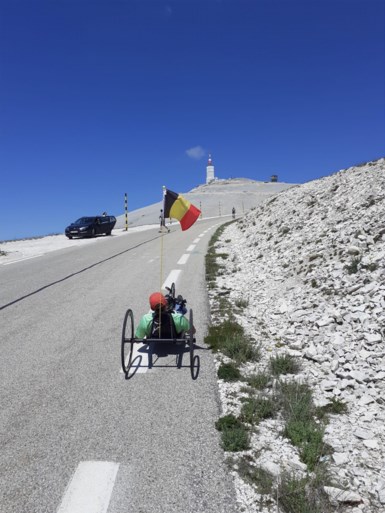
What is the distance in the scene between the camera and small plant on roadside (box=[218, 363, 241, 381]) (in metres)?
5.01

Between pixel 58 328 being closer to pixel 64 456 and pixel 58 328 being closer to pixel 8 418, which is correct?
pixel 8 418

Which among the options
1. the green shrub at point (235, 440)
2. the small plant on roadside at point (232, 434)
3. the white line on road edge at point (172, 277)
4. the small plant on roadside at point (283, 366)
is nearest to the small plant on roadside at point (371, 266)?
the small plant on roadside at point (283, 366)

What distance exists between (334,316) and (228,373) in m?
2.50

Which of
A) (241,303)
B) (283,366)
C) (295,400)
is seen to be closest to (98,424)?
(295,400)

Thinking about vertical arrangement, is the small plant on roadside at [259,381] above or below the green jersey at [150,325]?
A: below

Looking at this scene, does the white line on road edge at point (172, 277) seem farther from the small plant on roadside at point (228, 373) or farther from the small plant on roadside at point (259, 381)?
the small plant on roadside at point (259, 381)

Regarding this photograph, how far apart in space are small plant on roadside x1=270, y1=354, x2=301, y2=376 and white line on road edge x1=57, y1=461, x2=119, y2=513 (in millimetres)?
2829

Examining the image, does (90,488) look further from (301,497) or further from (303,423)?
(303,423)

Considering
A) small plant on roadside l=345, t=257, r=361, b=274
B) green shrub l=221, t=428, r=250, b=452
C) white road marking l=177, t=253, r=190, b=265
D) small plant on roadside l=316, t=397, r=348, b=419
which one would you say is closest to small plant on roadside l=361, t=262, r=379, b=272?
small plant on roadside l=345, t=257, r=361, b=274

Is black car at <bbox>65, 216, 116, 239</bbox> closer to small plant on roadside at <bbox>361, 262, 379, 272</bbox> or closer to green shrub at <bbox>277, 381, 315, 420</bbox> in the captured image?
small plant on roadside at <bbox>361, 262, 379, 272</bbox>

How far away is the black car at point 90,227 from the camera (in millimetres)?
27125

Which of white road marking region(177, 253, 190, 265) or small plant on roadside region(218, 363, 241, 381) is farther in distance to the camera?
white road marking region(177, 253, 190, 265)

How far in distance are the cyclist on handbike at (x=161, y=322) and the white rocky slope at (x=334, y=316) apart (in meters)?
1.25

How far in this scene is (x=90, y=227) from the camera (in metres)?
28.0
